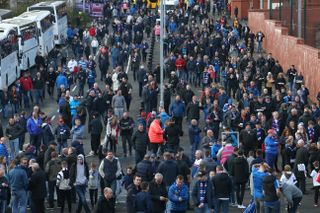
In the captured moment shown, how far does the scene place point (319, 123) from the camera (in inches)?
1246

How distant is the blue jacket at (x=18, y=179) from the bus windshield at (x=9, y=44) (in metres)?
21.5

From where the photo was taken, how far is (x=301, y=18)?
54.9 metres

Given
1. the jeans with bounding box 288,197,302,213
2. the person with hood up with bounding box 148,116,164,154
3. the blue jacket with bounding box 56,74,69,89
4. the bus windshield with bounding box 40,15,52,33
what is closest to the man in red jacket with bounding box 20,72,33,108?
the blue jacket with bounding box 56,74,69,89

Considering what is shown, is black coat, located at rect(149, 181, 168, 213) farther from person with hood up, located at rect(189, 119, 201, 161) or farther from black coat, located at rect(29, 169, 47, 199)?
person with hood up, located at rect(189, 119, 201, 161)

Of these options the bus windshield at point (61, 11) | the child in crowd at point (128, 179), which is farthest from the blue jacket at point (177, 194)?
the bus windshield at point (61, 11)

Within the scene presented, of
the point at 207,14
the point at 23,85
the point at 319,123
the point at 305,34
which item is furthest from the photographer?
the point at 207,14

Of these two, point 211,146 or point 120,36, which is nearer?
point 211,146

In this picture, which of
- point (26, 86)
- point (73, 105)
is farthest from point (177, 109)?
point (26, 86)

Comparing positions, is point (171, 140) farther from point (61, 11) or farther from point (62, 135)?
point (61, 11)

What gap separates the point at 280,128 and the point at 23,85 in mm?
12661

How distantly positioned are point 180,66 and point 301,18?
448 inches

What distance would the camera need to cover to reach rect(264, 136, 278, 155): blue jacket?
2922cm

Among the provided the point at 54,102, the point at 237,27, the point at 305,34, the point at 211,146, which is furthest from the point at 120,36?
the point at 211,146

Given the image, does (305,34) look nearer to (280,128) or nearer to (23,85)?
(23,85)
